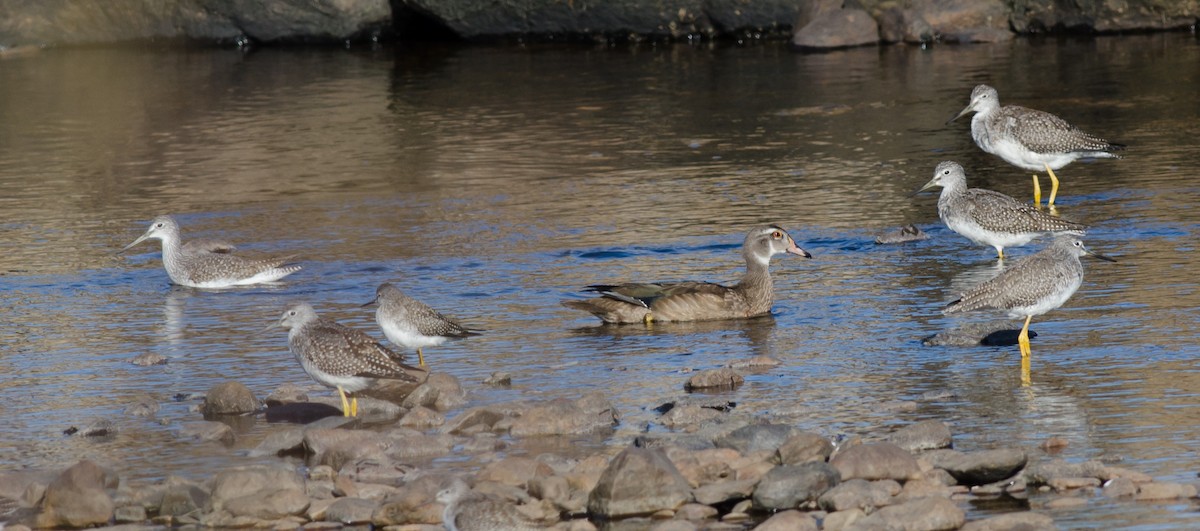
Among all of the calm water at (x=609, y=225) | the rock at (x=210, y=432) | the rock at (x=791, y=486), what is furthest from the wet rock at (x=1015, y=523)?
the rock at (x=210, y=432)

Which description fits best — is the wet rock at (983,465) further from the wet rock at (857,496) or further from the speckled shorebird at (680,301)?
the speckled shorebird at (680,301)

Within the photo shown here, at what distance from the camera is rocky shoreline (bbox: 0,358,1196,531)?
843 centimetres

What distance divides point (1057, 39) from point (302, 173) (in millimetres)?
16931

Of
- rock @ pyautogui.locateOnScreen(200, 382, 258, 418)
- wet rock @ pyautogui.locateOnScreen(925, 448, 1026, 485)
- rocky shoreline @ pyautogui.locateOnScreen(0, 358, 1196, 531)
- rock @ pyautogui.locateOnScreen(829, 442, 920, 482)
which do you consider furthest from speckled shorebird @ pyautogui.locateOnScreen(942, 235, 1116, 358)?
rock @ pyautogui.locateOnScreen(200, 382, 258, 418)

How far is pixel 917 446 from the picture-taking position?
9.45 metres

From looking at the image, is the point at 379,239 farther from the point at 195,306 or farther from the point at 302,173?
the point at 302,173

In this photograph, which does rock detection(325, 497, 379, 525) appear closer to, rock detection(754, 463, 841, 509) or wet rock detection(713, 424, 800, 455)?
rock detection(754, 463, 841, 509)

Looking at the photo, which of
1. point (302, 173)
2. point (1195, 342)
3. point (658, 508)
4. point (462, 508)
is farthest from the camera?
point (302, 173)

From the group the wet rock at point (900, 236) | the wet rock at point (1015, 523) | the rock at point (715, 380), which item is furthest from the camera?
the wet rock at point (900, 236)

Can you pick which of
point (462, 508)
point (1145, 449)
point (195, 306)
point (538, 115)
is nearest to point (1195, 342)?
point (1145, 449)

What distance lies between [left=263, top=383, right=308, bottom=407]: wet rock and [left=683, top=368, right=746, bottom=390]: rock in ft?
8.79

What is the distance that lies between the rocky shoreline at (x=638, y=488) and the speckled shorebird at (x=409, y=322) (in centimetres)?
214

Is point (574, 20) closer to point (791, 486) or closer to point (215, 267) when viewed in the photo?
point (215, 267)

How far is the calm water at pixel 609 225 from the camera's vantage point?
35.8 ft
